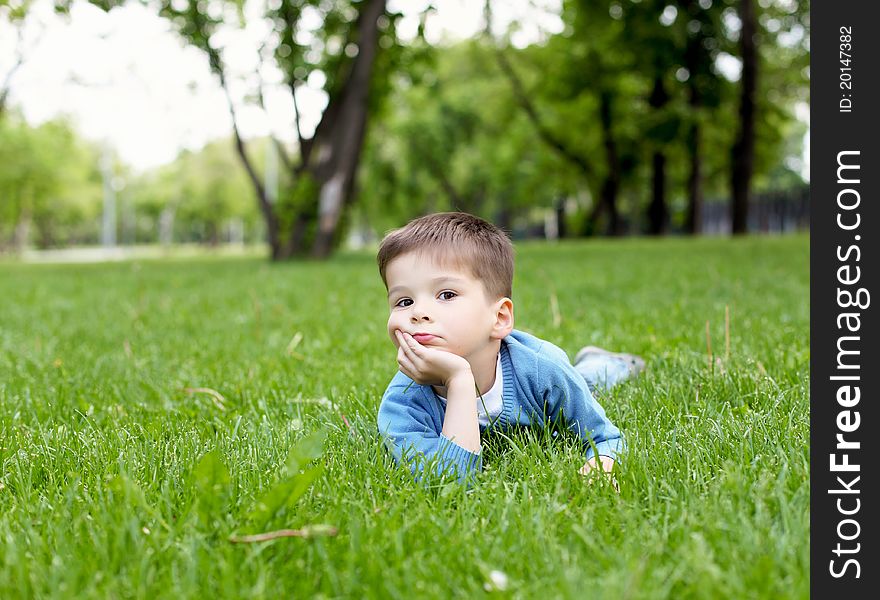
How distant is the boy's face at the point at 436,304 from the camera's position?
7.79ft

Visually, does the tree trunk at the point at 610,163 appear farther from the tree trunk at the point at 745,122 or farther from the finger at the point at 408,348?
the finger at the point at 408,348

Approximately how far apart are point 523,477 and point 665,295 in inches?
200

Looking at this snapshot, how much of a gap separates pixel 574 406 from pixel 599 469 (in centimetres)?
42

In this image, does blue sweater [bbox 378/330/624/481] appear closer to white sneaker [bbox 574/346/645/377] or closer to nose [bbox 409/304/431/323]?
nose [bbox 409/304/431/323]

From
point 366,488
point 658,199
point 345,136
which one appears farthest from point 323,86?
point 366,488

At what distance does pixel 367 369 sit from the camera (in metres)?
3.89

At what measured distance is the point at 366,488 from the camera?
2111 mm

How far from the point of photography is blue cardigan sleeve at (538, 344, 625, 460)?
2.48m

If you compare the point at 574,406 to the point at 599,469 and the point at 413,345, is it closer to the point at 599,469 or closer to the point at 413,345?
the point at 599,469

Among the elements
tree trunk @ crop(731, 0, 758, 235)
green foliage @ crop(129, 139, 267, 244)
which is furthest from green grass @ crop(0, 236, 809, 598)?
green foliage @ crop(129, 139, 267, 244)

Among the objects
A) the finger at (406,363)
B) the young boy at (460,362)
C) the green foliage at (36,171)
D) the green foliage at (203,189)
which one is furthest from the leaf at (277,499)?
the green foliage at (203,189)

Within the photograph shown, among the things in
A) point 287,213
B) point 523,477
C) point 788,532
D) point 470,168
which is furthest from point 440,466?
point 470,168
